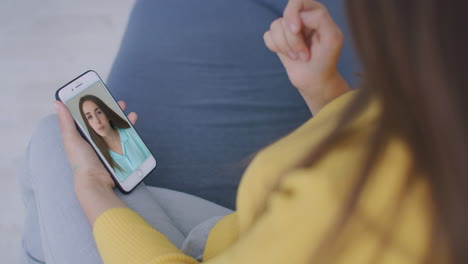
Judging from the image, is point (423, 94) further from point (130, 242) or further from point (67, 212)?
point (67, 212)

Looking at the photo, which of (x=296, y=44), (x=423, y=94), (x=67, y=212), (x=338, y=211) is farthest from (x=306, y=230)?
(x=67, y=212)

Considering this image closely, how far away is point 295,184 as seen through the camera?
380 mm

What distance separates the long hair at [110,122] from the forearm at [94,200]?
0.09 m

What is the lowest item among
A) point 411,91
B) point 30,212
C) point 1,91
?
point 30,212

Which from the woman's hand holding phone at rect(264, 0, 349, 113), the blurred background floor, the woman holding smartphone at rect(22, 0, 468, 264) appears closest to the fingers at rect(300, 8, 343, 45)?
the woman's hand holding phone at rect(264, 0, 349, 113)

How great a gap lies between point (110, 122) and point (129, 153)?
0.07 metres

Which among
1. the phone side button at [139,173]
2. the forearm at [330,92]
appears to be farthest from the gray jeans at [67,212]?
the forearm at [330,92]

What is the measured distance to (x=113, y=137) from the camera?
822 mm

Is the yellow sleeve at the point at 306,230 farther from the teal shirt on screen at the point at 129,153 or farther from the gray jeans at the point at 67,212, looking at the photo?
the teal shirt on screen at the point at 129,153

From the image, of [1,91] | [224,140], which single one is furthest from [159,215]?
[1,91]

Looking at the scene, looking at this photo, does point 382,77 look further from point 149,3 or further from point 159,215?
point 149,3

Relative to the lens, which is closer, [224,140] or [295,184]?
[295,184]

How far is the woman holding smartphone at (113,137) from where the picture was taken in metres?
0.80

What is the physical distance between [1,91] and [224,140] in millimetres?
888
